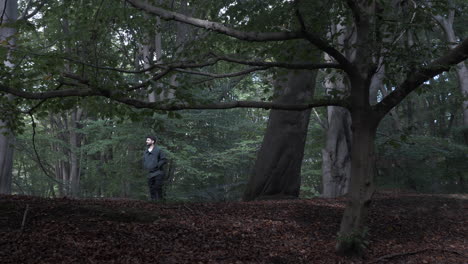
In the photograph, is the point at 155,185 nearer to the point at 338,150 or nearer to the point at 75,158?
the point at 338,150

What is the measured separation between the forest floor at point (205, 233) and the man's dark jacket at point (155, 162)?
1.78 m

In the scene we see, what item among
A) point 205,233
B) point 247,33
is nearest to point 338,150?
point 205,233

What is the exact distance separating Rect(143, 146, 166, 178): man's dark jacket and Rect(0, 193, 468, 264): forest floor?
5.84ft

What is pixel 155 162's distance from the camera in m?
9.45

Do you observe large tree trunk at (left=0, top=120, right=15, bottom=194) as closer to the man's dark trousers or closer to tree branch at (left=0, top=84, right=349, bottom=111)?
the man's dark trousers

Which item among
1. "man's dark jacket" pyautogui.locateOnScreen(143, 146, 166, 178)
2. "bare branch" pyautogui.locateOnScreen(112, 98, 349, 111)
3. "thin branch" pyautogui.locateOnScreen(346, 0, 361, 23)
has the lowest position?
"man's dark jacket" pyautogui.locateOnScreen(143, 146, 166, 178)

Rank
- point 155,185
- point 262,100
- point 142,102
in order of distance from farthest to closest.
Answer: point 155,185 < point 262,100 < point 142,102

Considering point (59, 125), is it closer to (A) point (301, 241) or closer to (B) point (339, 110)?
(B) point (339, 110)

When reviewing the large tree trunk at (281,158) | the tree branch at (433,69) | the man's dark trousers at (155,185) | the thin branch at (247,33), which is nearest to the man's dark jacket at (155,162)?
the man's dark trousers at (155,185)

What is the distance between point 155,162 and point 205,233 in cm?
359

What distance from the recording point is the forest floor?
5058mm

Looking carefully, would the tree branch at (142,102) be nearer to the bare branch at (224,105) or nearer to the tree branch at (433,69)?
the bare branch at (224,105)

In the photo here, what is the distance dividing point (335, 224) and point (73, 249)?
4236mm

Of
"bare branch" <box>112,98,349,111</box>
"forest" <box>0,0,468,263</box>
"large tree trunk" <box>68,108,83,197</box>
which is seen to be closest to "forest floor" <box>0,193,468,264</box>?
"forest" <box>0,0,468,263</box>
